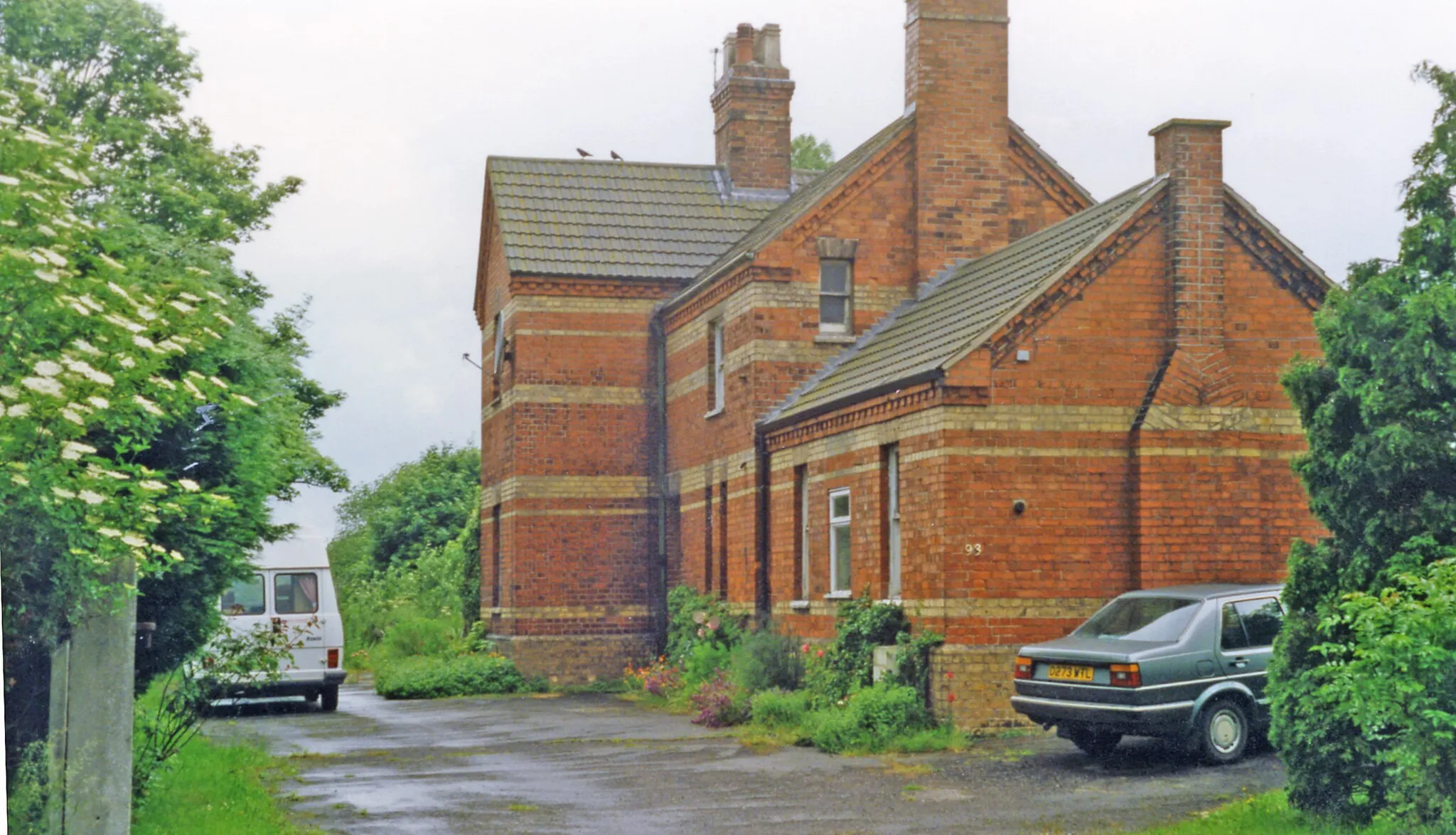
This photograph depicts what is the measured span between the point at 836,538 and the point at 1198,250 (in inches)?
248

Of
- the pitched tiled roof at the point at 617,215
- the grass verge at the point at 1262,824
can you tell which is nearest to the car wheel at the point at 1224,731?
the grass verge at the point at 1262,824

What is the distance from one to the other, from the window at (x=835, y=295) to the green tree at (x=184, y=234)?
8557mm

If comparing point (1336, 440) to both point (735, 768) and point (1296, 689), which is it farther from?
point (735, 768)

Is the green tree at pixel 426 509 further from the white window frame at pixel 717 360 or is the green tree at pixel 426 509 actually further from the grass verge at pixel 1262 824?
the grass verge at pixel 1262 824

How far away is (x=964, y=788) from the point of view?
48.1 ft

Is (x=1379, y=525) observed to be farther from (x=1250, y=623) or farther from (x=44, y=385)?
(x=44, y=385)

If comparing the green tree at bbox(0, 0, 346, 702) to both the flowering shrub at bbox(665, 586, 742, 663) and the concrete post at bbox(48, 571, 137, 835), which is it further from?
the flowering shrub at bbox(665, 586, 742, 663)

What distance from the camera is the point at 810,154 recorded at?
60.7 m

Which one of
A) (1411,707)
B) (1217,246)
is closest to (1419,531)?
(1411,707)

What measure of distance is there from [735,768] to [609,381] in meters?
14.7

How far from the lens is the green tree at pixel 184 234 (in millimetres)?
11648

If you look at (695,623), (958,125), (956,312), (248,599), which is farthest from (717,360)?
(248,599)

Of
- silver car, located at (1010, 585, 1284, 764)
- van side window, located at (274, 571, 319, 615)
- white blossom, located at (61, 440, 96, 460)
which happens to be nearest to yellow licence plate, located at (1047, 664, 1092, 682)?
silver car, located at (1010, 585, 1284, 764)

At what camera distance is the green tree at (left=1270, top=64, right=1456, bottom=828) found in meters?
9.63
